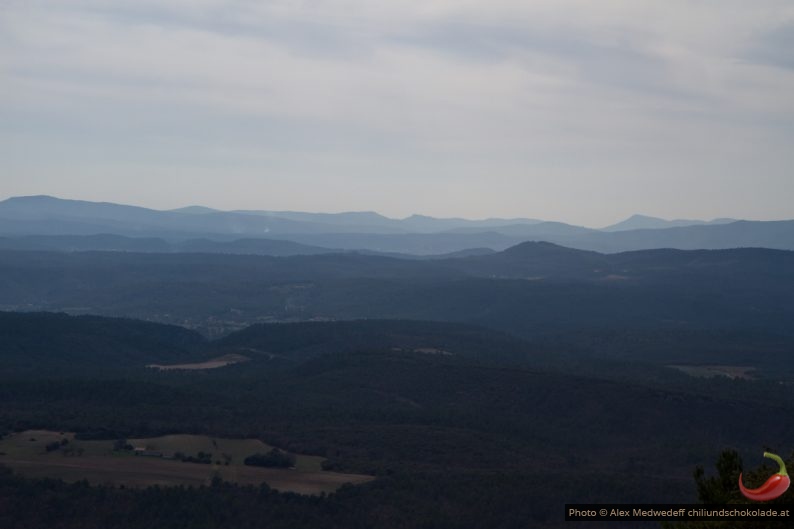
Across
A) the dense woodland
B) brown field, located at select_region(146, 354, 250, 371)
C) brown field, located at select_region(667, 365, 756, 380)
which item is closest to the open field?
the dense woodland

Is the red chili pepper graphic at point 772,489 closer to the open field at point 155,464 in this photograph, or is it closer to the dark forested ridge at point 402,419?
the dark forested ridge at point 402,419

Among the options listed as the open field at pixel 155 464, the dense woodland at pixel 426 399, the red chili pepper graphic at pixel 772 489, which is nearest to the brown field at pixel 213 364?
the dense woodland at pixel 426 399

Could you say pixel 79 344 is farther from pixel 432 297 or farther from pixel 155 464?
pixel 432 297

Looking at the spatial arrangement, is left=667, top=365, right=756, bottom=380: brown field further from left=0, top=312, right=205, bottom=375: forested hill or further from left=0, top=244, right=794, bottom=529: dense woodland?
left=0, top=312, right=205, bottom=375: forested hill

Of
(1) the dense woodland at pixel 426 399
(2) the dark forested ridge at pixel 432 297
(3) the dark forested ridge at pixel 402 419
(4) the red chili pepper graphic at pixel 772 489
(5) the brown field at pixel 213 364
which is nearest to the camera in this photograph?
(4) the red chili pepper graphic at pixel 772 489

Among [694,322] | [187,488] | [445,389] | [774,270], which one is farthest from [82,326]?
[774,270]

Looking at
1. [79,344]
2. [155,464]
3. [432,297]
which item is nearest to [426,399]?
[155,464]
